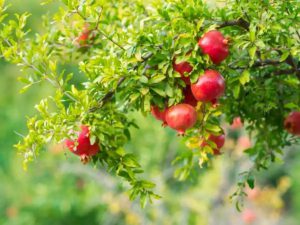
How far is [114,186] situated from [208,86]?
152 inches

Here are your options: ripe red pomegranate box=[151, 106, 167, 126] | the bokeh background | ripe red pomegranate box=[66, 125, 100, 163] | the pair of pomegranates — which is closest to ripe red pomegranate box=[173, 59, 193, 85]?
the pair of pomegranates

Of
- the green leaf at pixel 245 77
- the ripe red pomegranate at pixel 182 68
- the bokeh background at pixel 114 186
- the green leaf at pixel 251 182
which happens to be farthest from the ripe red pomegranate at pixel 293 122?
the bokeh background at pixel 114 186

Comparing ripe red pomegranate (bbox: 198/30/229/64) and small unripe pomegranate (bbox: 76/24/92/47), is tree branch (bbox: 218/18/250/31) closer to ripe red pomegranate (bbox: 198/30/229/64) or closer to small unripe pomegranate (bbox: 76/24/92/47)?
ripe red pomegranate (bbox: 198/30/229/64)

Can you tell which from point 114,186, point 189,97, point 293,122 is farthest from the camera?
point 114,186

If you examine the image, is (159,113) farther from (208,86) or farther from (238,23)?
(238,23)

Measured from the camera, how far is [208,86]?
133 centimetres

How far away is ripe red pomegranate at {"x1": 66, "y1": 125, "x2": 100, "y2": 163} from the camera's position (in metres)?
1.40

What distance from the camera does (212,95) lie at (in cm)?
136

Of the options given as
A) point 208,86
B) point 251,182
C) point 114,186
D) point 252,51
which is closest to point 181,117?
point 208,86

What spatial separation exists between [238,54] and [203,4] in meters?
0.20

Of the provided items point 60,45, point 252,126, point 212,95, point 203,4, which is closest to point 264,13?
point 203,4

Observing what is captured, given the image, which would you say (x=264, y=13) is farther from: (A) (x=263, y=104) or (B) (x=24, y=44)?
(B) (x=24, y=44)

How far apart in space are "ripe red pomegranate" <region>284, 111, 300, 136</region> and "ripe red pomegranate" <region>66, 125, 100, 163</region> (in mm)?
625

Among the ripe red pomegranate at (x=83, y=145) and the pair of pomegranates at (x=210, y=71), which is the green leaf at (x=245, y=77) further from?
the ripe red pomegranate at (x=83, y=145)
